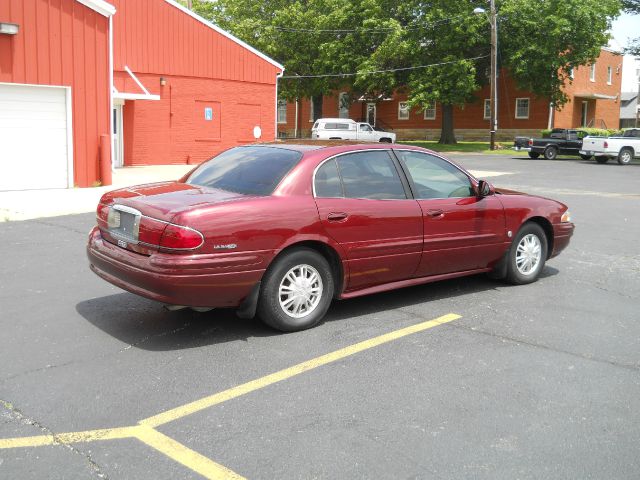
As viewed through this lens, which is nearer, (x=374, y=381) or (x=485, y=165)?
(x=374, y=381)

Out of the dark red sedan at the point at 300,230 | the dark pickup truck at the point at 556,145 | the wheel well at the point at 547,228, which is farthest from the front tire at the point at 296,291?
the dark pickup truck at the point at 556,145

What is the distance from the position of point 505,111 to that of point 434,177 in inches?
1756

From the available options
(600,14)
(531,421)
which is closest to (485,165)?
(600,14)

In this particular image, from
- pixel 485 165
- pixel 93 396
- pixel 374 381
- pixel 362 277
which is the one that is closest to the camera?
pixel 93 396

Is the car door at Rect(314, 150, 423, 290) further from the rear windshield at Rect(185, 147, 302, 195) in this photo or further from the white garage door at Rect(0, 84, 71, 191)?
the white garage door at Rect(0, 84, 71, 191)

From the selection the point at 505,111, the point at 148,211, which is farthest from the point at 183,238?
the point at 505,111

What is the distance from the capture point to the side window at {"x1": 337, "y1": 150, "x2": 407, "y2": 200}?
584 cm

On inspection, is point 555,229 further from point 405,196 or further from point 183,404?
point 183,404

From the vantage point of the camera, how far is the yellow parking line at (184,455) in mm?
3241

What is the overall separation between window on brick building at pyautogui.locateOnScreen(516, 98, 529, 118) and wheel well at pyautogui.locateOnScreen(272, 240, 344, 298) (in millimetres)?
45283

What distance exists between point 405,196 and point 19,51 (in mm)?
11504

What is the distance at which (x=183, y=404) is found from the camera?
4.05 m

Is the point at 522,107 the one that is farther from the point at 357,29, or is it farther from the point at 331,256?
the point at 331,256

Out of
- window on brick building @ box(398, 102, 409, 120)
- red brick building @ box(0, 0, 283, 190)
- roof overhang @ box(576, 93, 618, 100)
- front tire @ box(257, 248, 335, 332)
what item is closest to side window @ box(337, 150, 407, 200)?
front tire @ box(257, 248, 335, 332)
